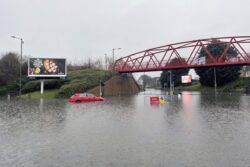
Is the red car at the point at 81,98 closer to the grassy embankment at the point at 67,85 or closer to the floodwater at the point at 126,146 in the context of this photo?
the grassy embankment at the point at 67,85

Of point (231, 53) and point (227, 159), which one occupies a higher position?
point (231, 53)

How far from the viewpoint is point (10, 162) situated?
25.9 feet

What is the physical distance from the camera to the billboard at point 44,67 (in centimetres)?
5741

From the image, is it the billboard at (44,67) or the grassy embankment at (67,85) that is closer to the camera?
the grassy embankment at (67,85)

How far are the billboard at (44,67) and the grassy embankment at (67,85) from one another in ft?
11.3

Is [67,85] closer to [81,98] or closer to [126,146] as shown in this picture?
[81,98]

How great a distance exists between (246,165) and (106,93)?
56.2 meters

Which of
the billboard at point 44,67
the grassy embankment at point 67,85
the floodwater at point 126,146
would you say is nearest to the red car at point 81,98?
the grassy embankment at point 67,85

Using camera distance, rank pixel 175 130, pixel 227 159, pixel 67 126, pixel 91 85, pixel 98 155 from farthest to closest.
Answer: pixel 91 85 → pixel 67 126 → pixel 175 130 → pixel 98 155 → pixel 227 159

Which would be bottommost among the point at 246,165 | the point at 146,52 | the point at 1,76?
the point at 246,165

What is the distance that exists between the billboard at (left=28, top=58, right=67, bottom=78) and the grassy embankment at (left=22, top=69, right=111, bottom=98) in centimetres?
344

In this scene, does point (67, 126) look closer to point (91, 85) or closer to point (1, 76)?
point (91, 85)

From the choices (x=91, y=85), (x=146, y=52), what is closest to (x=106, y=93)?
(x=91, y=85)

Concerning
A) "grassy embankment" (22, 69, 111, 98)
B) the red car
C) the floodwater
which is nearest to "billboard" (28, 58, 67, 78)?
"grassy embankment" (22, 69, 111, 98)
